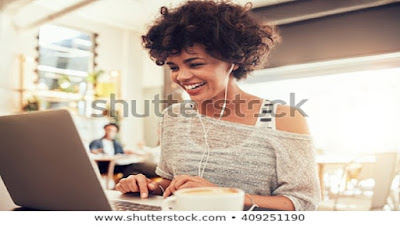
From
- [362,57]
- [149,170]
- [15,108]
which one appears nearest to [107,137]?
[149,170]

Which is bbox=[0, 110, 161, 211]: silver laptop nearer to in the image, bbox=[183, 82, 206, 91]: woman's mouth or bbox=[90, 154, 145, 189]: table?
bbox=[183, 82, 206, 91]: woman's mouth

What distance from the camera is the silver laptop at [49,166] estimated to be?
0.44m

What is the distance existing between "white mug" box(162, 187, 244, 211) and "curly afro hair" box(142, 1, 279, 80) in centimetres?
36

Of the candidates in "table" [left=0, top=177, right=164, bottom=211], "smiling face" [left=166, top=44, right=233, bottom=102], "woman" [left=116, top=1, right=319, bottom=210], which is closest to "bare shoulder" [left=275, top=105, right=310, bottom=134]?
"woman" [left=116, top=1, right=319, bottom=210]

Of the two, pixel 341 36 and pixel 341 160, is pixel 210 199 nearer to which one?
pixel 341 36

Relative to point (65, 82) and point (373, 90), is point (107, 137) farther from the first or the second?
point (373, 90)

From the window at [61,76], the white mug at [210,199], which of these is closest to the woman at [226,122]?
the white mug at [210,199]

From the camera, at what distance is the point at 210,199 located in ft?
1.19

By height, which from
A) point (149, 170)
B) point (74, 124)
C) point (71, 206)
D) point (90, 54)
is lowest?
point (149, 170)

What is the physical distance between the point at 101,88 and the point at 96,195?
78.6 inches

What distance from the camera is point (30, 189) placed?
0.54 m

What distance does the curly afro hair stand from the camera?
0.69 metres

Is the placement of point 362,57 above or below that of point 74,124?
above

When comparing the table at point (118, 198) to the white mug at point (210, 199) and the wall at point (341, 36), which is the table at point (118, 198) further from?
the wall at point (341, 36)
